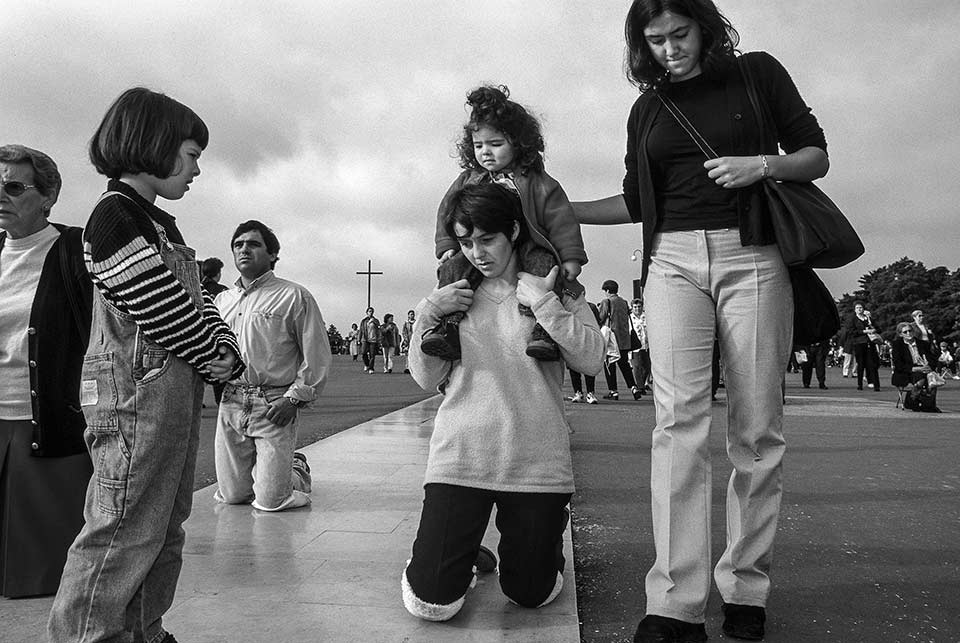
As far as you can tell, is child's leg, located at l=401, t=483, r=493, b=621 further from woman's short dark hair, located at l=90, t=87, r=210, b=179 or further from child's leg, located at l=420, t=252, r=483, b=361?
woman's short dark hair, located at l=90, t=87, r=210, b=179

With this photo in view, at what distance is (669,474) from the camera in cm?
278

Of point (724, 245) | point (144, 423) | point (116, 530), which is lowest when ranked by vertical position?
point (116, 530)

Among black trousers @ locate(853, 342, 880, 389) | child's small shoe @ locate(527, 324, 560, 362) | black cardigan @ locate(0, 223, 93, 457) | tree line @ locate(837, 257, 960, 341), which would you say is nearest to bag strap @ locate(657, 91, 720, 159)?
child's small shoe @ locate(527, 324, 560, 362)

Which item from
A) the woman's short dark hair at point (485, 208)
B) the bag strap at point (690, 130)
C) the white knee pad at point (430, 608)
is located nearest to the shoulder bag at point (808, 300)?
the bag strap at point (690, 130)

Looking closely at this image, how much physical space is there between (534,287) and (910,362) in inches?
484

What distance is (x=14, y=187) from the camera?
3.42m

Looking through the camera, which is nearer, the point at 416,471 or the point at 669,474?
the point at 669,474

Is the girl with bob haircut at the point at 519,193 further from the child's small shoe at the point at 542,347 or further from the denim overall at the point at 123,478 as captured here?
the denim overall at the point at 123,478

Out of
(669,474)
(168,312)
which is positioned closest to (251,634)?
(168,312)

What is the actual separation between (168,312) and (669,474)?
162 cm

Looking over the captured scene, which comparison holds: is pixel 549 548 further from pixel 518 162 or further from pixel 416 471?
pixel 416 471

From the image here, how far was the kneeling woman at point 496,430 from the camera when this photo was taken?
3.01 metres

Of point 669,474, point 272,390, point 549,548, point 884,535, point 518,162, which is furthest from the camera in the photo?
point 272,390

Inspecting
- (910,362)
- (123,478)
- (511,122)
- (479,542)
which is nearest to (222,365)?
(123,478)
